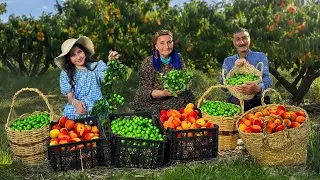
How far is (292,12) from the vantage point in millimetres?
9414

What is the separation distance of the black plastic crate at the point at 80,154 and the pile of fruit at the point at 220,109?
1.24m

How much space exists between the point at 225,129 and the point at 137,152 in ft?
3.62

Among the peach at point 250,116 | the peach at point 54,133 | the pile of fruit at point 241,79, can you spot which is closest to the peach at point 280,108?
the peach at point 250,116

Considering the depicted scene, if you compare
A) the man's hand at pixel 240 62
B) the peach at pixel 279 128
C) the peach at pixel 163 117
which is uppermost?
the man's hand at pixel 240 62

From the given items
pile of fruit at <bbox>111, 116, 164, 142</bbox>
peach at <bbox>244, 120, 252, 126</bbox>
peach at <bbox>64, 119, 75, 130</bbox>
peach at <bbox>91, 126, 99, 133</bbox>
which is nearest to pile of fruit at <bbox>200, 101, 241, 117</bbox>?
peach at <bbox>244, 120, 252, 126</bbox>

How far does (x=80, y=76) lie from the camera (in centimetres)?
630

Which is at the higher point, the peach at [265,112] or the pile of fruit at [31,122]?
the peach at [265,112]

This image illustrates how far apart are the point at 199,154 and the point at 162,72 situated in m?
1.41

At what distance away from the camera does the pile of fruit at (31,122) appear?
556cm

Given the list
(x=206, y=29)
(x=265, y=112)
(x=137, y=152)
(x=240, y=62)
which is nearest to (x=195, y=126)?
(x=137, y=152)

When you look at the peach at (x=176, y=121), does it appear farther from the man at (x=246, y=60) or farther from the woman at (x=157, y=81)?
the man at (x=246, y=60)

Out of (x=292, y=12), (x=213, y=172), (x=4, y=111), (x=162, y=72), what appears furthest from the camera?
(x=4, y=111)

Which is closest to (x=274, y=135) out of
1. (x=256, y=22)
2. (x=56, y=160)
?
(x=56, y=160)

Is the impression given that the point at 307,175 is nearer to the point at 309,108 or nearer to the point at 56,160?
the point at 56,160
